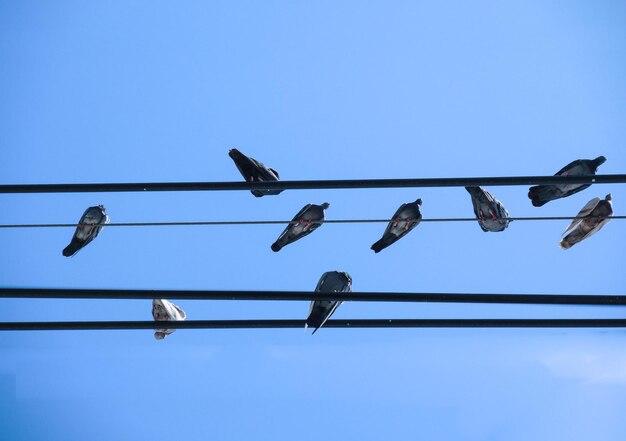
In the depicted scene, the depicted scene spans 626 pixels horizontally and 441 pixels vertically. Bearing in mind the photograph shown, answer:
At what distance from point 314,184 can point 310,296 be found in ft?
2.22

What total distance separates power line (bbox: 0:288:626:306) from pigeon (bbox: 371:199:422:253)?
3.68 metres

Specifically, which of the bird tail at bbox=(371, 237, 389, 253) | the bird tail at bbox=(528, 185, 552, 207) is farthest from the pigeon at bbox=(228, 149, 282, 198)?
the bird tail at bbox=(528, 185, 552, 207)

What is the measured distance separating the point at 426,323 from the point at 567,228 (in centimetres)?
398

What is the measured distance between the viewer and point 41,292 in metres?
4.23

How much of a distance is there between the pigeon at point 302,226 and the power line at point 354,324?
115 inches

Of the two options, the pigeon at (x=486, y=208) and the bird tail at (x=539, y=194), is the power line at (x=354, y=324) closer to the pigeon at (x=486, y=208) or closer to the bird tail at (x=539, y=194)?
the pigeon at (x=486, y=208)

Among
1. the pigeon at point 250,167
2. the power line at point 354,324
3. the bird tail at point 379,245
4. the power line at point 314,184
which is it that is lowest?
the power line at point 354,324

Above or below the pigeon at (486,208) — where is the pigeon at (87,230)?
above

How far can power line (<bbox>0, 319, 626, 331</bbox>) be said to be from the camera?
4.23 meters

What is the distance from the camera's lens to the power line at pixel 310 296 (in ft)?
13.3

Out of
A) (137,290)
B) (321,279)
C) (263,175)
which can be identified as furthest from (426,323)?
(263,175)

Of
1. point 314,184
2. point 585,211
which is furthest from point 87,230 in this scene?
point 585,211

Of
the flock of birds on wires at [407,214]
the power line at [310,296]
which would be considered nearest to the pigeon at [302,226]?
the flock of birds on wires at [407,214]

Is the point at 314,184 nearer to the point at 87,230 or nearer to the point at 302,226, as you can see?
the point at 302,226
